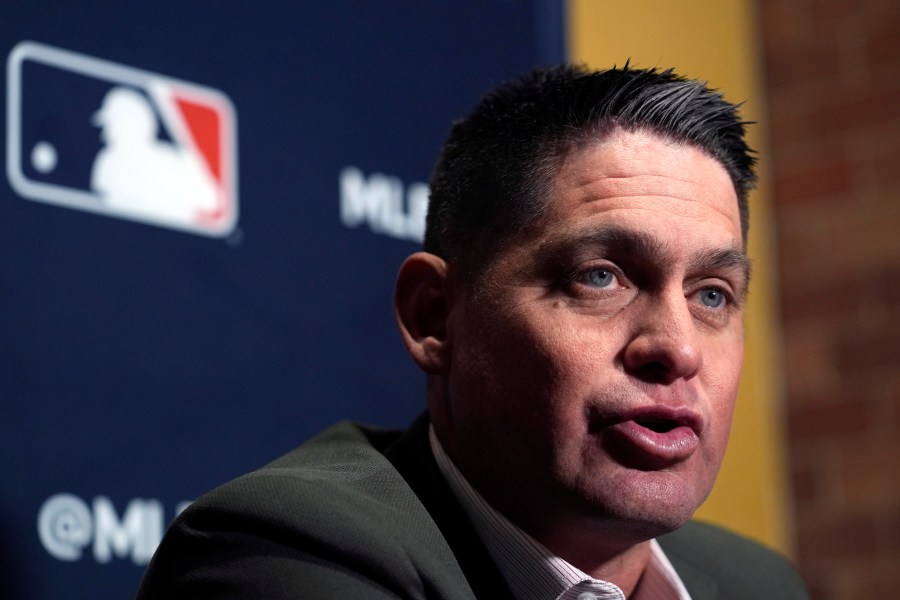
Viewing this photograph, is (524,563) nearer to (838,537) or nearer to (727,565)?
(727,565)

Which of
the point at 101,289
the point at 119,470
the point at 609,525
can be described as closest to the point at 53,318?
the point at 101,289

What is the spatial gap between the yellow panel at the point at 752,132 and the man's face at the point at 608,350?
0.88 m

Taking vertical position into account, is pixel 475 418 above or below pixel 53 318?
below

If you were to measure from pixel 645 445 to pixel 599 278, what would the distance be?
17cm

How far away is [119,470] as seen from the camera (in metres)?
1.39

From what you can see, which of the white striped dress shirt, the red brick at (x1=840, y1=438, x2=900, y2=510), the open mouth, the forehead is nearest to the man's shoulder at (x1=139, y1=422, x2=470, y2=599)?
the white striped dress shirt

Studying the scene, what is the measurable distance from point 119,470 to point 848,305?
1619 mm

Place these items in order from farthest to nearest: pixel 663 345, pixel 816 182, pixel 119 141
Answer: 1. pixel 816 182
2. pixel 119 141
3. pixel 663 345

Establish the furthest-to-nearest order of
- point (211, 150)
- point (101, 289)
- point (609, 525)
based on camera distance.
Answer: point (211, 150)
point (101, 289)
point (609, 525)

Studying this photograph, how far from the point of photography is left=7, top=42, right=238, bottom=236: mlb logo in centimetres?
134

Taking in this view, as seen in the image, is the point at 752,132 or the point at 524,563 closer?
the point at 524,563

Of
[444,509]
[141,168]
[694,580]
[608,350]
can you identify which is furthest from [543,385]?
[141,168]

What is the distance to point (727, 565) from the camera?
5.10 feet

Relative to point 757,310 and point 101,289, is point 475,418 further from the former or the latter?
point 757,310
